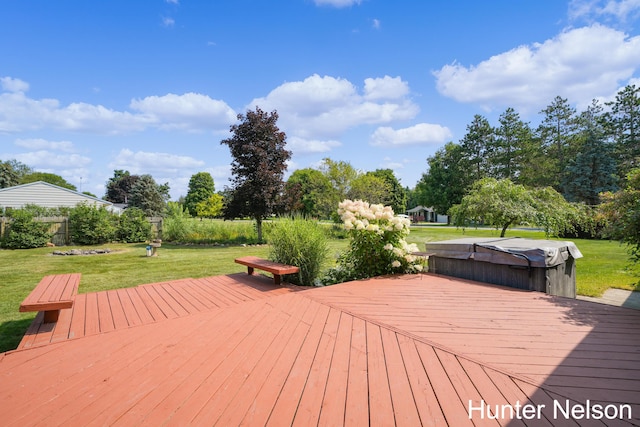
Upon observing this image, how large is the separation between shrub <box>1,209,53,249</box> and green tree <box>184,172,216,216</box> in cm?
3649

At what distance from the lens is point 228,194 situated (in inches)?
520

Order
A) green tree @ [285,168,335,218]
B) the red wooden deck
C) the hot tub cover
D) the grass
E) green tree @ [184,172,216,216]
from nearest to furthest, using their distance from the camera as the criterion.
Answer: the red wooden deck
the hot tub cover
the grass
green tree @ [285,168,335,218]
green tree @ [184,172,216,216]

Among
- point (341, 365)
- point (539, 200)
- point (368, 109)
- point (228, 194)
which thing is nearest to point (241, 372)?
point (341, 365)

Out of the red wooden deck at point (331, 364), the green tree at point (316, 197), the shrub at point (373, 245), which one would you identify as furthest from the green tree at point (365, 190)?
the red wooden deck at point (331, 364)

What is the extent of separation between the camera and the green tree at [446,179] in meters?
31.3

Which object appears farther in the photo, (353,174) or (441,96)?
(353,174)

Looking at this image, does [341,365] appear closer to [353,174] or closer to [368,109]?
[368,109]

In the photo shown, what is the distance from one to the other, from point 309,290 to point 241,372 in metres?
2.06

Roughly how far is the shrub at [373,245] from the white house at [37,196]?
18604mm

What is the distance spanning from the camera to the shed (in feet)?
11.7

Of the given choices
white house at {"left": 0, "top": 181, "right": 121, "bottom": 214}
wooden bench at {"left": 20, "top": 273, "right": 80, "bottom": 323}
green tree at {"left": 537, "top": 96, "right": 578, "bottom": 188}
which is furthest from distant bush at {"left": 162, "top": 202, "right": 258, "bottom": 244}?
green tree at {"left": 537, "top": 96, "right": 578, "bottom": 188}

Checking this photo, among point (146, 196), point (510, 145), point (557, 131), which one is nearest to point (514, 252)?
point (510, 145)

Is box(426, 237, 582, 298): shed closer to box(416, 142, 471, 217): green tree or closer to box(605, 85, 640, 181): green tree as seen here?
box(605, 85, 640, 181): green tree

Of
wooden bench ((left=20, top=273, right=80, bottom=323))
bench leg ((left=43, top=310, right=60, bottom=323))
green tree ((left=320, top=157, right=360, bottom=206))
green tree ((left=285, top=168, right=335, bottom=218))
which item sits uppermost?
green tree ((left=320, top=157, right=360, bottom=206))
